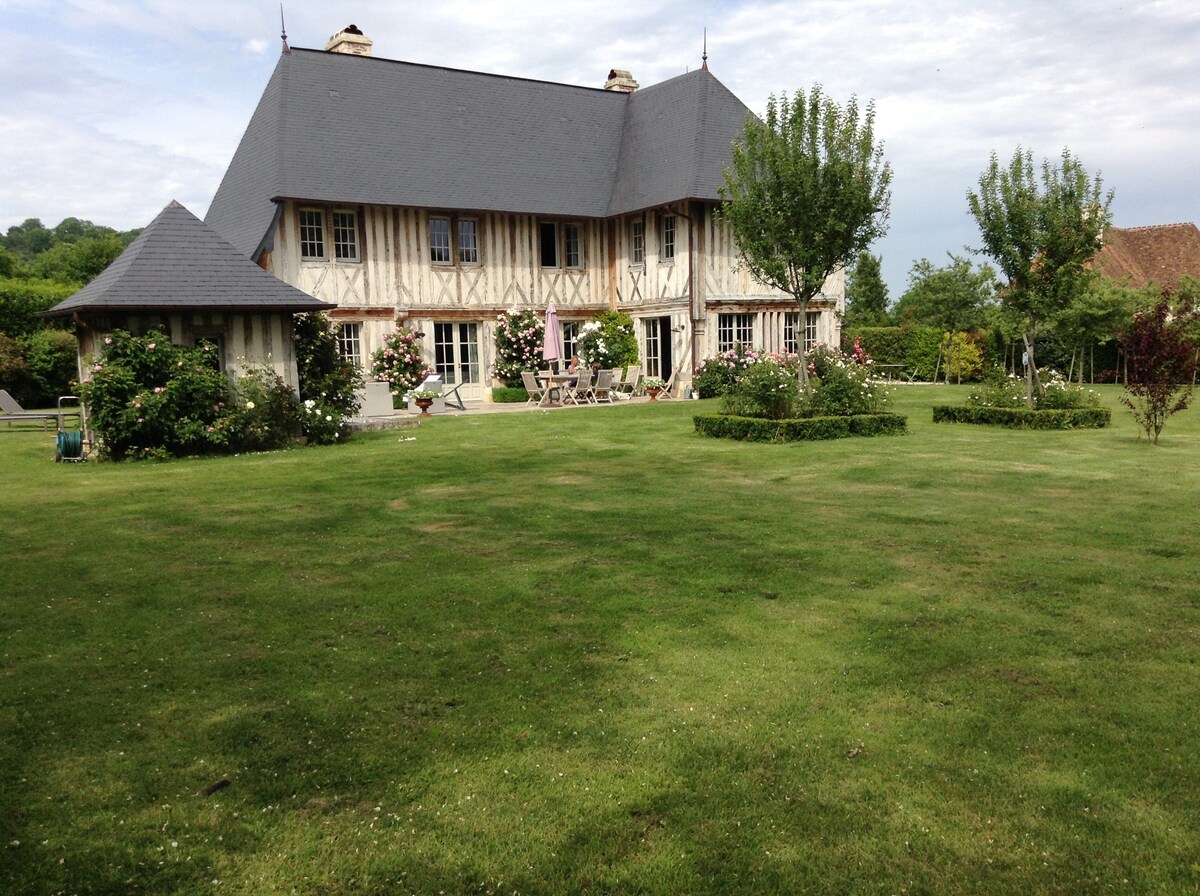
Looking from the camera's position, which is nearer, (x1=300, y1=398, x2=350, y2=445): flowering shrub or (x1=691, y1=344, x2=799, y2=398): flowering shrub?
(x1=300, y1=398, x2=350, y2=445): flowering shrub

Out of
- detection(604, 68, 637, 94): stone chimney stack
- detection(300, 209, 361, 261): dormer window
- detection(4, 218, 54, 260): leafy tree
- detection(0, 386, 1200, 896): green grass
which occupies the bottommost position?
detection(0, 386, 1200, 896): green grass

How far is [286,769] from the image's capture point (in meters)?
3.39

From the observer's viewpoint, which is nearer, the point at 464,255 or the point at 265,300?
the point at 265,300

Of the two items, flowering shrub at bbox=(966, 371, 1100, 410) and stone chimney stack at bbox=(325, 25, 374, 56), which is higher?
stone chimney stack at bbox=(325, 25, 374, 56)

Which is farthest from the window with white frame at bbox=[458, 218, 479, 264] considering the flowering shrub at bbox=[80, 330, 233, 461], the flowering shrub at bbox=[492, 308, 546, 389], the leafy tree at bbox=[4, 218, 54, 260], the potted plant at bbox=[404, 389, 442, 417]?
the leafy tree at bbox=[4, 218, 54, 260]

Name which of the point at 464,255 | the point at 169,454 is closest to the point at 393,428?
the point at 169,454

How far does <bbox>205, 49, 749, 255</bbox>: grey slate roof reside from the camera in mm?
20344

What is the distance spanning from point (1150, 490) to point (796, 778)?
6.74 m

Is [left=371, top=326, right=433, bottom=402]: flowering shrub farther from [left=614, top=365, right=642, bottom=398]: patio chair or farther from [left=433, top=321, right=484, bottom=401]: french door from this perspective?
[left=614, top=365, right=642, bottom=398]: patio chair

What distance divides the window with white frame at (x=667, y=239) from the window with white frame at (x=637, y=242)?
67cm

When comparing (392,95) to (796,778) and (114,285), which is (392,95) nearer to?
(114,285)

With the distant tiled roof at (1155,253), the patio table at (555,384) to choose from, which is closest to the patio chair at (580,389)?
the patio table at (555,384)

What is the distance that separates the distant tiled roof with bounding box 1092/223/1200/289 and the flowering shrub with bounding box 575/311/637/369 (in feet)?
55.8

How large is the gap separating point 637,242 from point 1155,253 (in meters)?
19.9
